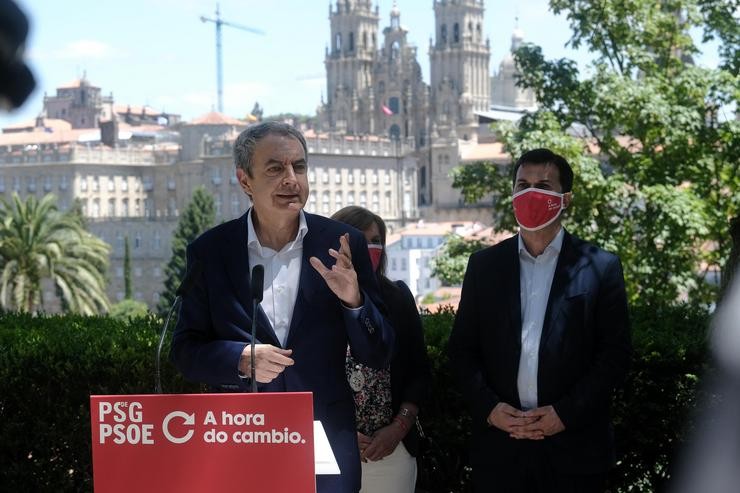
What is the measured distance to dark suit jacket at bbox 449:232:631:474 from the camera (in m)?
3.47

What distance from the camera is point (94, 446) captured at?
2359 mm

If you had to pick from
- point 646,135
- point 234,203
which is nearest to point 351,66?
point 234,203

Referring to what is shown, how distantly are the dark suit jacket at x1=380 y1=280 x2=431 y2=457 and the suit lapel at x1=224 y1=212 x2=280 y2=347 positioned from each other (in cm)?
85

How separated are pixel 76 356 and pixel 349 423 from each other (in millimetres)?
1830

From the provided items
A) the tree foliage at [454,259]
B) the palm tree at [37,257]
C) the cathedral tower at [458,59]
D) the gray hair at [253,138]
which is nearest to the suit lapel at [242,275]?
the gray hair at [253,138]

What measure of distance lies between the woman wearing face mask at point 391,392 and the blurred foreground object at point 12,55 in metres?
2.52

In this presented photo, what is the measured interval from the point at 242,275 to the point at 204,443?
2.42 feet

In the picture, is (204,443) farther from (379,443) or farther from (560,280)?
(560,280)

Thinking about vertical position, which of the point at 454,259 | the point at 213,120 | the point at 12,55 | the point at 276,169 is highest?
the point at 213,120

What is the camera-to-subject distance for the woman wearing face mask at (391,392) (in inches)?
144

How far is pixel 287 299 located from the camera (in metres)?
2.95

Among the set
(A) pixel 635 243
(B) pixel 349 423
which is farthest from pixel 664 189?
(B) pixel 349 423

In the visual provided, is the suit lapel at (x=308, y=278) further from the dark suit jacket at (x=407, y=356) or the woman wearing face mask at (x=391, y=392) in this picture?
the dark suit jacket at (x=407, y=356)

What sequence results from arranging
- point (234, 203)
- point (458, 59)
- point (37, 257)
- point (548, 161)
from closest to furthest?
point (548, 161), point (37, 257), point (234, 203), point (458, 59)
